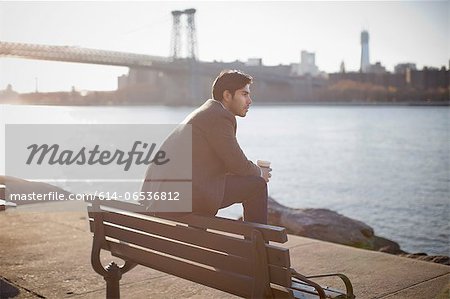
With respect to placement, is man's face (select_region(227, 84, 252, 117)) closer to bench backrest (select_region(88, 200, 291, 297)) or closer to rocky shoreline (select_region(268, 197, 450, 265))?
bench backrest (select_region(88, 200, 291, 297))

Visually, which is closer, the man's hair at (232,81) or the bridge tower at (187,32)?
the man's hair at (232,81)

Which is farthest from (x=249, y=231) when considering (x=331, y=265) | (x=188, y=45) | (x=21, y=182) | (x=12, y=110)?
(x=12, y=110)

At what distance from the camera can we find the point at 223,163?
90.4 inches

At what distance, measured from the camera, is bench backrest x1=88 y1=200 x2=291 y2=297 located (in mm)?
1814

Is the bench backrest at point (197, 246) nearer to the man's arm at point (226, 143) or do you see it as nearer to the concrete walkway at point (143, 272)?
the man's arm at point (226, 143)

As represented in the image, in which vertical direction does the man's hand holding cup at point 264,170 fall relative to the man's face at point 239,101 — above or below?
below

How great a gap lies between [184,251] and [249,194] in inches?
15.6

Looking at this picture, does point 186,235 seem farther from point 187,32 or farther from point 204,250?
point 187,32

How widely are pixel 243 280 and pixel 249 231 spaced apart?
0.17 meters

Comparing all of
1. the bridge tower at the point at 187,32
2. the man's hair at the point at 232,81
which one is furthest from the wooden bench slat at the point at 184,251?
the bridge tower at the point at 187,32

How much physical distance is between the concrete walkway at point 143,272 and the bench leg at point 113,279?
312 millimetres

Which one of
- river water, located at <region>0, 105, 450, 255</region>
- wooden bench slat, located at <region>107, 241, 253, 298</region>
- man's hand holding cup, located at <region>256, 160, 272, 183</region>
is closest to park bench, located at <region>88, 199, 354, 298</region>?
wooden bench slat, located at <region>107, 241, 253, 298</region>

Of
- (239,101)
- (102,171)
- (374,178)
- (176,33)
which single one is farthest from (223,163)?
(176,33)

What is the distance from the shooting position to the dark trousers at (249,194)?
2332 millimetres
